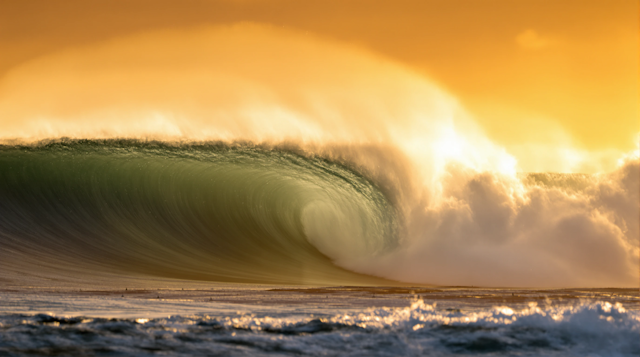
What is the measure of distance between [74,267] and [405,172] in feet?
25.7

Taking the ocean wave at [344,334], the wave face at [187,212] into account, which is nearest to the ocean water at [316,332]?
the ocean wave at [344,334]

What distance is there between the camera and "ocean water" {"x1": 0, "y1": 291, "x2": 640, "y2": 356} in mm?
4473

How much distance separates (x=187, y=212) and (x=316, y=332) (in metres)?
9.49

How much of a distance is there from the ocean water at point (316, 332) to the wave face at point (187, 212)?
5.06 metres

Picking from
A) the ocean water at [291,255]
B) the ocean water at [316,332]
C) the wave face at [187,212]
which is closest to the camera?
the ocean water at [316,332]

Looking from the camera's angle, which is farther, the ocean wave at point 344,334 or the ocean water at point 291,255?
the ocean water at point 291,255

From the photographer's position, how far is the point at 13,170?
13.8 meters

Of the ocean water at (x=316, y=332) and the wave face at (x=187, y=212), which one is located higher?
the wave face at (x=187, y=212)

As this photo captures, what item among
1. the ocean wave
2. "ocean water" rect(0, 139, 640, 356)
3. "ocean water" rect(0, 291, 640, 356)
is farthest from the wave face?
the ocean wave

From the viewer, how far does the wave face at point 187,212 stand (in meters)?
11.3

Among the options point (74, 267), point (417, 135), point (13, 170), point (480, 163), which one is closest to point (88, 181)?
point (13, 170)

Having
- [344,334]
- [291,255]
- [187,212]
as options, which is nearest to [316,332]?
[344,334]

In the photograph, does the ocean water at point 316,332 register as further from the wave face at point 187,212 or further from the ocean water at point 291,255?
the wave face at point 187,212

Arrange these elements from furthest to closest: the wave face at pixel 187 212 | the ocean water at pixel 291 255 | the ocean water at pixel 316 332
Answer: the wave face at pixel 187 212
the ocean water at pixel 291 255
the ocean water at pixel 316 332
